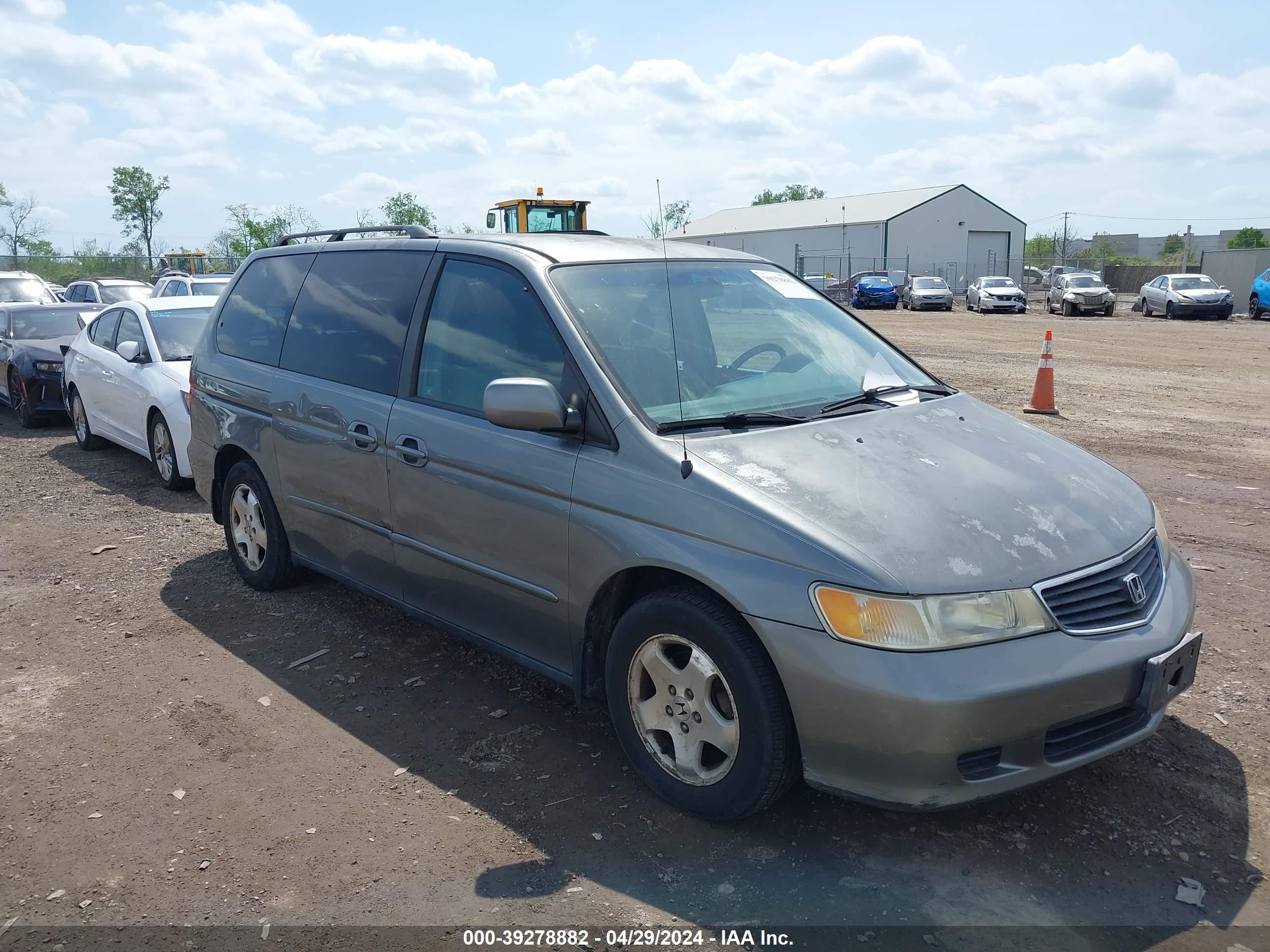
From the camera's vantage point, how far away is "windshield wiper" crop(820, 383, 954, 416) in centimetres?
392

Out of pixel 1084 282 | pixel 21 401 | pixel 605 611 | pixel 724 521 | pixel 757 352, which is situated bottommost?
pixel 605 611

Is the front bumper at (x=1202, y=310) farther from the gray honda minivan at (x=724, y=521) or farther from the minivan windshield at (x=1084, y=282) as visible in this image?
the gray honda minivan at (x=724, y=521)

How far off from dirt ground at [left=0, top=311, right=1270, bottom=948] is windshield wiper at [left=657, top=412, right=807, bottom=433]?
1.21m

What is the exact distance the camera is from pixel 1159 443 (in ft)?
32.5

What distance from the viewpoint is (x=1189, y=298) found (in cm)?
3216

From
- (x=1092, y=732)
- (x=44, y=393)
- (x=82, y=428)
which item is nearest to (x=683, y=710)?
(x=1092, y=732)

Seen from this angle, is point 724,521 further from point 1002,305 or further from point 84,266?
point 84,266

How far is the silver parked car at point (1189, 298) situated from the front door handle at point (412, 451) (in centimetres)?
3350

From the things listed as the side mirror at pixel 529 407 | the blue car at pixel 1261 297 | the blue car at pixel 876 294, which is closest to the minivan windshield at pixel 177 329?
the side mirror at pixel 529 407

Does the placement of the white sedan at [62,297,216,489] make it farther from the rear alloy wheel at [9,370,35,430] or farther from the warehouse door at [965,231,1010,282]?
the warehouse door at [965,231,1010,282]

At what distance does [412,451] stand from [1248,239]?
2752 inches

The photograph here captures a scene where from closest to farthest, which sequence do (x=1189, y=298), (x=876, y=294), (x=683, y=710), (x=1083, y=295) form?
(x=683, y=710) → (x=1189, y=298) → (x=1083, y=295) → (x=876, y=294)

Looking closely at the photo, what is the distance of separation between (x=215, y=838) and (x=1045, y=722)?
106 inches

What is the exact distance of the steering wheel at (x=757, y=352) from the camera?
4.11 m
